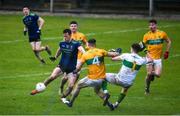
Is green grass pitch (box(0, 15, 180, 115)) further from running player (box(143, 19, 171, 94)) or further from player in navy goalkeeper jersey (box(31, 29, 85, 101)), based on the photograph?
player in navy goalkeeper jersey (box(31, 29, 85, 101))

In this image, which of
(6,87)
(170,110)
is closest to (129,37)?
(6,87)

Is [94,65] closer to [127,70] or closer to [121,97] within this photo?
[127,70]

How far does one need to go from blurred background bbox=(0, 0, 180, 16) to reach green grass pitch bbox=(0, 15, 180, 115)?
147 cm

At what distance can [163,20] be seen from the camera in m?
43.4

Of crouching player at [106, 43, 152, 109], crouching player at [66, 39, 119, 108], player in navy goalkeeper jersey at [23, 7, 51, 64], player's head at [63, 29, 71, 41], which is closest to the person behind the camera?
crouching player at [66, 39, 119, 108]

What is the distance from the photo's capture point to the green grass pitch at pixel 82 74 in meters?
22.4

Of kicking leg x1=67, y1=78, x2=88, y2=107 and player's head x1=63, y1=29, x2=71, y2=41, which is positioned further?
player's head x1=63, y1=29, x2=71, y2=41

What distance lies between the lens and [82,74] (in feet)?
95.1

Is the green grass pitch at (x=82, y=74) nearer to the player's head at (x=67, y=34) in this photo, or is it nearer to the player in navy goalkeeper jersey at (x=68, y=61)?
the player in navy goalkeeper jersey at (x=68, y=61)

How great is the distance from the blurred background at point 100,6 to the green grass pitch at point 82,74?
4.82 feet

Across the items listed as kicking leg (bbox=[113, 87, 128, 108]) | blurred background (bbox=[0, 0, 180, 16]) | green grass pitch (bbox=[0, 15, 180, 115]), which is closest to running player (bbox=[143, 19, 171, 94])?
green grass pitch (bbox=[0, 15, 180, 115])

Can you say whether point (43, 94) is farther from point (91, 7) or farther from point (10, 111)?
point (91, 7)

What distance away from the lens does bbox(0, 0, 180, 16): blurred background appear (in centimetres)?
4497

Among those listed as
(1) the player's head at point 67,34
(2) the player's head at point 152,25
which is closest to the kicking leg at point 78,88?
(1) the player's head at point 67,34
